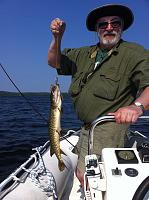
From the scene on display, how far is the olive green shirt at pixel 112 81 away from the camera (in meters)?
3.60

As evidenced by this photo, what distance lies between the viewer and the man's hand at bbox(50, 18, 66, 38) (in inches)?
143

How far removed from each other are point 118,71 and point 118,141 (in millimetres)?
754

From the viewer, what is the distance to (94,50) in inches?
165

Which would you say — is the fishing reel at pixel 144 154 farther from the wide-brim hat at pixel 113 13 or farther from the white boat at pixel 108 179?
the wide-brim hat at pixel 113 13

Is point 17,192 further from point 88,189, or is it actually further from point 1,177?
point 1,177

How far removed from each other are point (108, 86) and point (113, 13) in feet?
2.95

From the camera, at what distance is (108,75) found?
3.73m

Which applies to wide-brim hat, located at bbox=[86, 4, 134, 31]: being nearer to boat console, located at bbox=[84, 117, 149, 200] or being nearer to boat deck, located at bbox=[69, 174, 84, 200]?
boat console, located at bbox=[84, 117, 149, 200]

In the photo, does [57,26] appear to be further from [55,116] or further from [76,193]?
[76,193]

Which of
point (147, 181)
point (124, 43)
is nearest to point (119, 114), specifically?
point (147, 181)

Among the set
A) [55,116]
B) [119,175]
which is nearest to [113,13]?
[55,116]

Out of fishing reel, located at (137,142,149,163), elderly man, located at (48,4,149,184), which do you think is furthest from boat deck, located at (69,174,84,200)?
fishing reel, located at (137,142,149,163)

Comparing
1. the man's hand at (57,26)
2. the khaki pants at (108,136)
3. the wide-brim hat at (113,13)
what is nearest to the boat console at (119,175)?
the khaki pants at (108,136)

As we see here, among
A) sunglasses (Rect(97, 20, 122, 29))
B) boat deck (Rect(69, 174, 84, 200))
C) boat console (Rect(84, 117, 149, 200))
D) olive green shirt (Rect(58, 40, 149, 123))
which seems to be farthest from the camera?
boat deck (Rect(69, 174, 84, 200))
